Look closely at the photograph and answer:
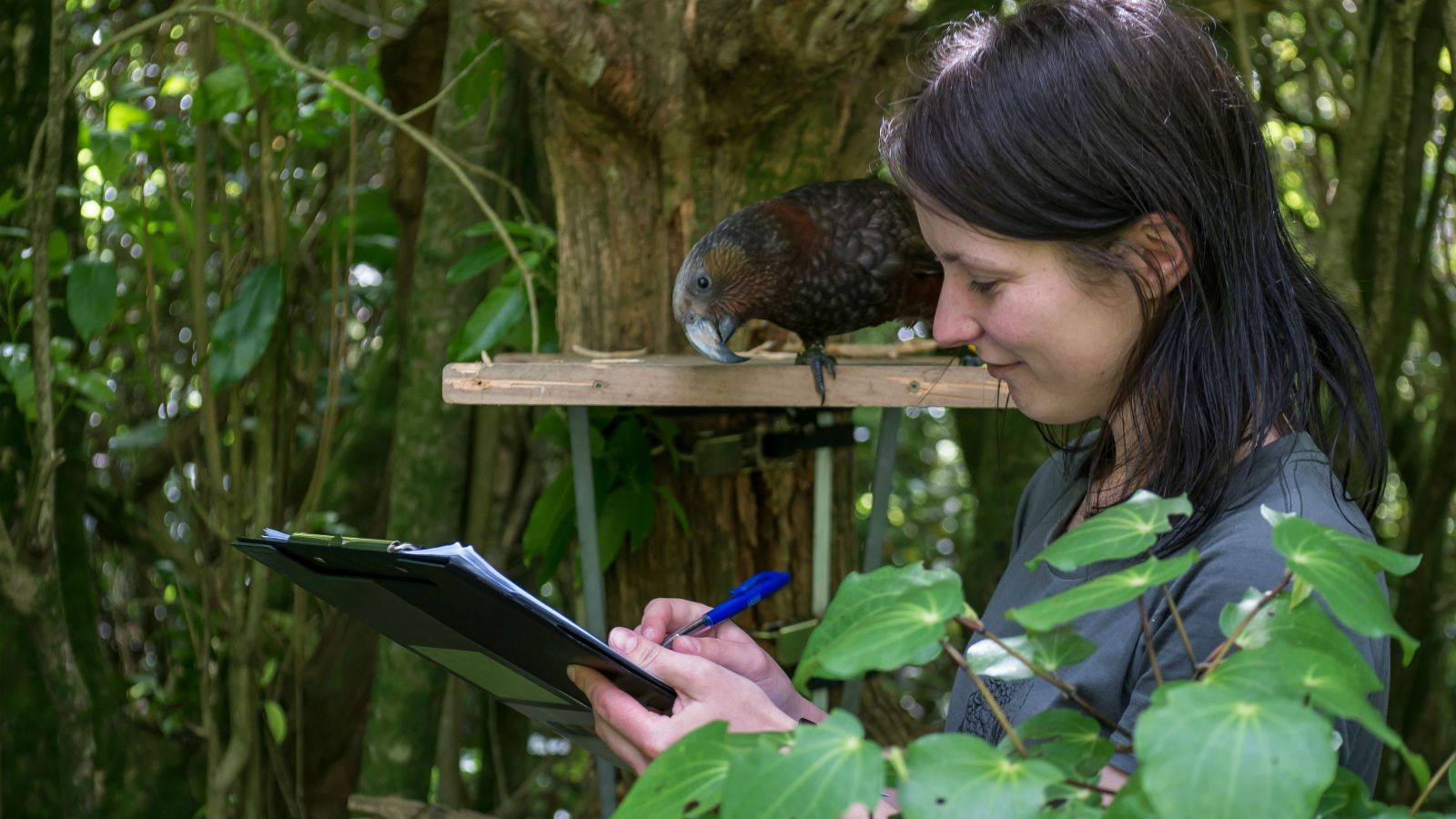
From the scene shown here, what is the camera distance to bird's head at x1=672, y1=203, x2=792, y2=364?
151cm

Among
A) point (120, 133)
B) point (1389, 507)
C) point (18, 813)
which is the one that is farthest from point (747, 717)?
point (1389, 507)

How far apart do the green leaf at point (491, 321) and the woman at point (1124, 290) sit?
83 centimetres

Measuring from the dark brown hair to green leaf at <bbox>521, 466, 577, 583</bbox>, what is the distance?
0.99 meters

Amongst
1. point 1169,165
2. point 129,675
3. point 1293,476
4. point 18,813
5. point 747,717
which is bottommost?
point 129,675

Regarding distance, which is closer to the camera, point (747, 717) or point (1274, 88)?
point (747, 717)

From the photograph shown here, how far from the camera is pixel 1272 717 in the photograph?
0.44 meters

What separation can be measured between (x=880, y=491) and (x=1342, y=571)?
1.11 metres

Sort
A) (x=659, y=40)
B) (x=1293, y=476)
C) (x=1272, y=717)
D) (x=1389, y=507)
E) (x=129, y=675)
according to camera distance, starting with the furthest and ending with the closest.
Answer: (x=1389, y=507) → (x=129, y=675) → (x=659, y=40) → (x=1293, y=476) → (x=1272, y=717)

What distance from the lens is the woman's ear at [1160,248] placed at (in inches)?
34.1

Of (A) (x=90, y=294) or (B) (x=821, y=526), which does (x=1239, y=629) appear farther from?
(A) (x=90, y=294)

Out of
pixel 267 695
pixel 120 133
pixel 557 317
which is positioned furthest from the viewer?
pixel 267 695

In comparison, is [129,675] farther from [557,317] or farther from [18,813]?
[557,317]

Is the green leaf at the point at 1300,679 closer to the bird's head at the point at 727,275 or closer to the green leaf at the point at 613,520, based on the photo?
the bird's head at the point at 727,275

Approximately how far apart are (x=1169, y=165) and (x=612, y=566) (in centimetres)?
114
